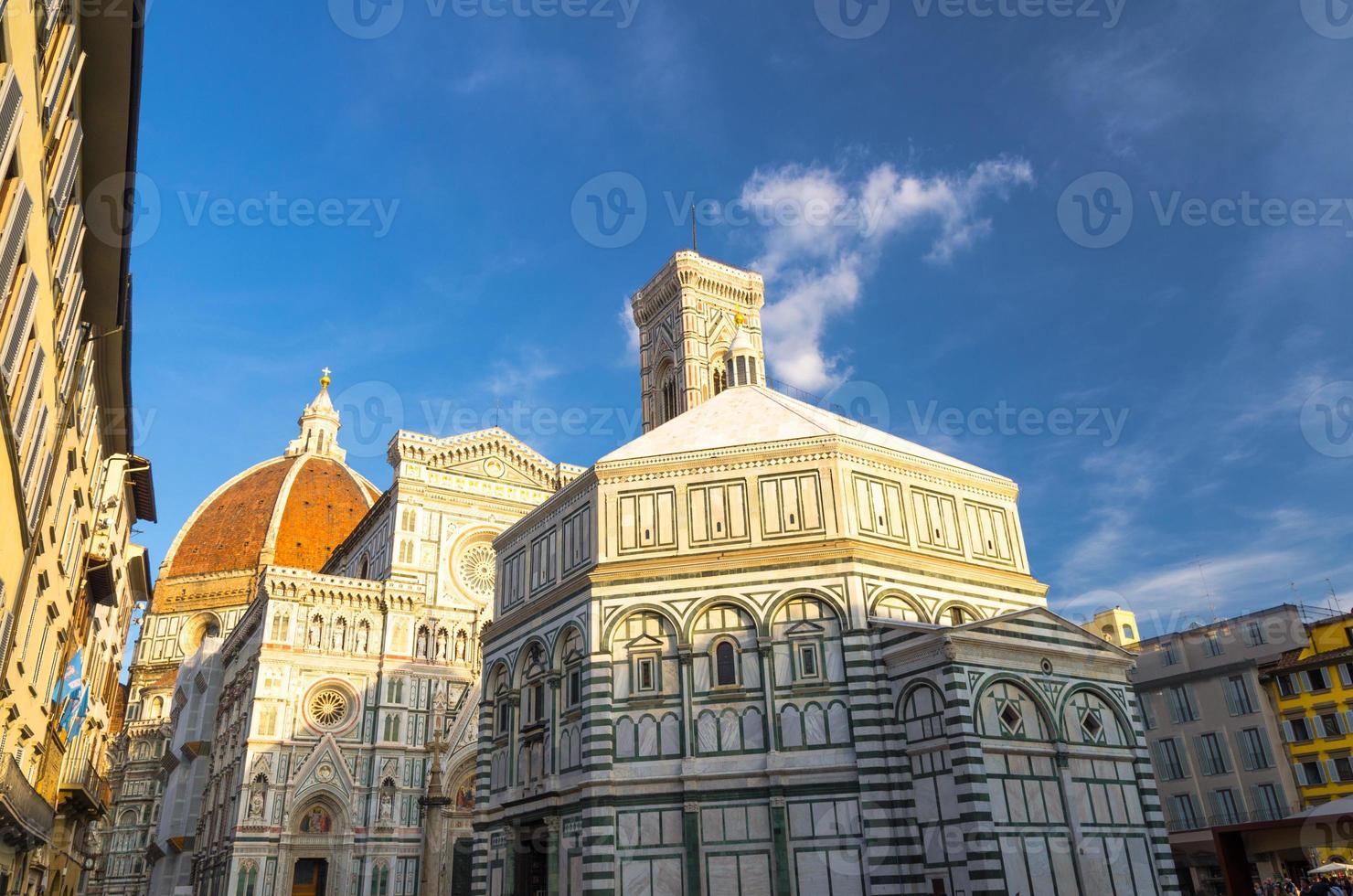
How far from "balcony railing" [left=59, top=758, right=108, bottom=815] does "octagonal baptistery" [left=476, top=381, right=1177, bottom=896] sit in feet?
38.3

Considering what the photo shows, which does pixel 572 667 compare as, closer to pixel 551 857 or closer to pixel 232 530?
pixel 551 857

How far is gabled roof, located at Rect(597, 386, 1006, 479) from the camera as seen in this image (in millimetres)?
31312

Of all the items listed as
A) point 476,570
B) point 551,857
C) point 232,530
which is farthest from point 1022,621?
point 232,530

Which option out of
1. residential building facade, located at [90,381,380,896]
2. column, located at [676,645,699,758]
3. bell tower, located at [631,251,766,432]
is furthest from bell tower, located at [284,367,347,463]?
column, located at [676,645,699,758]

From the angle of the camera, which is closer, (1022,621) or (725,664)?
(1022,621)

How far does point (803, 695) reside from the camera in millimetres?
26812

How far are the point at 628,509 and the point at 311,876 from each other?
29.9 meters

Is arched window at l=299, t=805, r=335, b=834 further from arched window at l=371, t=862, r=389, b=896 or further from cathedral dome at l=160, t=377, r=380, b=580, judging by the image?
cathedral dome at l=160, t=377, r=380, b=580

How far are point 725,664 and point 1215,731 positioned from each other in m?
28.3

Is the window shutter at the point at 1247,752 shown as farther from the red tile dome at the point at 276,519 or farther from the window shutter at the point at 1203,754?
the red tile dome at the point at 276,519

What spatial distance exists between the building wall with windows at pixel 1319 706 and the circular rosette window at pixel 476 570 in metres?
39.9

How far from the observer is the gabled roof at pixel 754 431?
31312 millimetres

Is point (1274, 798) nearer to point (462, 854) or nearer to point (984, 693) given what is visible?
point (984, 693)

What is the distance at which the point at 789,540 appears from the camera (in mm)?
28984
